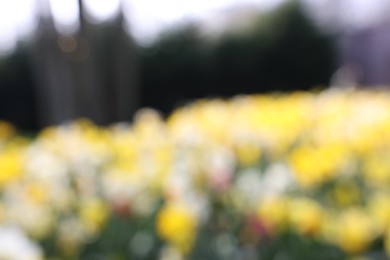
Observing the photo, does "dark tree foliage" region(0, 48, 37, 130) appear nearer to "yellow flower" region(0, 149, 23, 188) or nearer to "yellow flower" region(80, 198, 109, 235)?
"yellow flower" region(0, 149, 23, 188)

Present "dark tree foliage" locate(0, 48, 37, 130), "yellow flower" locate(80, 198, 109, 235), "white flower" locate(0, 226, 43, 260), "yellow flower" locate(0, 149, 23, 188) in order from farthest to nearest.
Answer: "dark tree foliage" locate(0, 48, 37, 130) → "yellow flower" locate(0, 149, 23, 188) → "yellow flower" locate(80, 198, 109, 235) → "white flower" locate(0, 226, 43, 260)

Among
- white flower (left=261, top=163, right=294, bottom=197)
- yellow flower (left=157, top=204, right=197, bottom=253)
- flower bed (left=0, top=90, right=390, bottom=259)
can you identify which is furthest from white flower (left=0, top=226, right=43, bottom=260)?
white flower (left=261, top=163, right=294, bottom=197)

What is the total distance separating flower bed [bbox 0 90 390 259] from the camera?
4.96 ft

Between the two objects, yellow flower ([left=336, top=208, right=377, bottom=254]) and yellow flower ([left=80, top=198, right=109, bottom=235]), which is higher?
yellow flower ([left=80, top=198, right=109, bottom=235])

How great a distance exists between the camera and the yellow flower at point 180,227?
144 cm

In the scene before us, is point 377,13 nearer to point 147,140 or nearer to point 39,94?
point 39,94

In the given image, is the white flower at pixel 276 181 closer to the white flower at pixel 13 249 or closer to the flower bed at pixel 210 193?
the flower bed at pixel 210 193

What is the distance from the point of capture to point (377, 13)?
11062 millimetres

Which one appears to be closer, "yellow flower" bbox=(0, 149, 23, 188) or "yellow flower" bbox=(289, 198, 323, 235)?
"yellow flower" bbox=(289, 198, 323, 235)

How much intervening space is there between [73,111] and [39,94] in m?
3.63

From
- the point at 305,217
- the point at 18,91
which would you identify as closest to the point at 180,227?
the point at 305,217

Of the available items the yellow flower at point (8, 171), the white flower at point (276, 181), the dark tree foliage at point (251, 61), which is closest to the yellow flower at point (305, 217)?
the white flower at point (276, 181)

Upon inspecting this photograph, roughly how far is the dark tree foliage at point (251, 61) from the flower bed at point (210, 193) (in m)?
6.14

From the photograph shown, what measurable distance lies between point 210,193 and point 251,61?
726 cm
